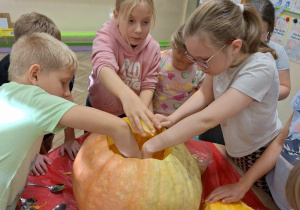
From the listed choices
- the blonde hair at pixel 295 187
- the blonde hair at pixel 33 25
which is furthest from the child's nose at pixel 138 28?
the blonde hair at pixel 295 187

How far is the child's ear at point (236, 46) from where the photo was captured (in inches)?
29.7

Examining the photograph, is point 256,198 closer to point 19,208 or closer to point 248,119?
point 248,119

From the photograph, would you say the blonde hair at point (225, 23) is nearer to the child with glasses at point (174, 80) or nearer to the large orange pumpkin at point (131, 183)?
the large orange pumpkin at point (131, 183)

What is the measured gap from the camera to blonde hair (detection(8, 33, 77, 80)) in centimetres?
78

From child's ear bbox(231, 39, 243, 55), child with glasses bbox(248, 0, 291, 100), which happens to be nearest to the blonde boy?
child's ear bbox(231, 39, 243, 55)

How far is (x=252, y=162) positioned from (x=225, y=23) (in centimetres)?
54

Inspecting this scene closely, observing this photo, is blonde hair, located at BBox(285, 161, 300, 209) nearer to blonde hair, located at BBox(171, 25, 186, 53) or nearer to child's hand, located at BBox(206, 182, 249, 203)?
child's hand, located at BBox(206, 182, 249, 203)

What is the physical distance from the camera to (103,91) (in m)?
1.23

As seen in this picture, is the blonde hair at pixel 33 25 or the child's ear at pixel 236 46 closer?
the child's ear at pixel 236 46

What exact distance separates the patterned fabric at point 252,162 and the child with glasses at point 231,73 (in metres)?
0.08

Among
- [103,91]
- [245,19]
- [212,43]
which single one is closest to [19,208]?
[103,91]

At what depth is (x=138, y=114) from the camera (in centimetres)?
78

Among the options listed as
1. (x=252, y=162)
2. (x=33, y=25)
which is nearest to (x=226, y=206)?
(x=252, y=162)

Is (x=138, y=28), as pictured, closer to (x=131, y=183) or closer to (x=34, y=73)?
(x=34, y=73)
